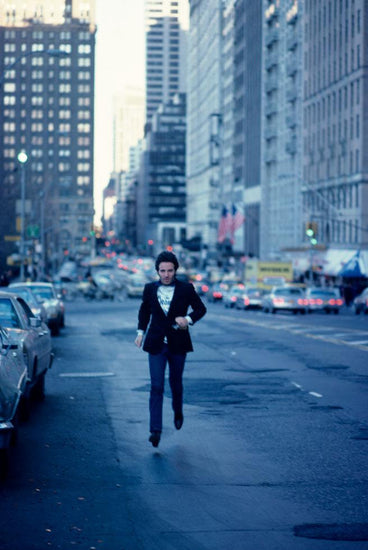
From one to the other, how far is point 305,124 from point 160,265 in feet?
299

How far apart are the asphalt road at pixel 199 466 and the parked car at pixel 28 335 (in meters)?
0.42

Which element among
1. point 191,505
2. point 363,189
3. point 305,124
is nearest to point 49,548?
point 191,505

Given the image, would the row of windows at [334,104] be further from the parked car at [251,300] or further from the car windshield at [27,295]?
the car windshield at [27,295]

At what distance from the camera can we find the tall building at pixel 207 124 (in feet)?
539

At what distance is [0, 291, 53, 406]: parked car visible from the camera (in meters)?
13.9

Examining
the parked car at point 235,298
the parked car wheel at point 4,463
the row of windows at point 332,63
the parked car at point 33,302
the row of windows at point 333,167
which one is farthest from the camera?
the row of windows at point 332,63

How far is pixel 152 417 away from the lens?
36.0ft

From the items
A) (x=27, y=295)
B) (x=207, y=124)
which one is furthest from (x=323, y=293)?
(x=207, y=124)

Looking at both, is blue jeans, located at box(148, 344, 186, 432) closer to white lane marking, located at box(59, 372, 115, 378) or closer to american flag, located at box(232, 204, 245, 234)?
white lane marking, located at box(59, 372, 115, 378)

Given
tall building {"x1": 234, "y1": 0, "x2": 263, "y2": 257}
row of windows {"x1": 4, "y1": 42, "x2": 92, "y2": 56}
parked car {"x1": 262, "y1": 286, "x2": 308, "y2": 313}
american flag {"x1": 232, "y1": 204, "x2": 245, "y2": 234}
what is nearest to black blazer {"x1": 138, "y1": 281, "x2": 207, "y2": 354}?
parked car {"x1": 262, "y1": 286, "x2": 308, "y2": 313}

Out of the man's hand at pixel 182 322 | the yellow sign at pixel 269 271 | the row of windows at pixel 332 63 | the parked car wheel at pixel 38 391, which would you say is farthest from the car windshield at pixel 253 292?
the man's hand at pixel 182 322

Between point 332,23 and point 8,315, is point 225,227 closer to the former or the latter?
point 332,23

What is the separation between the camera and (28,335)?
14.3m

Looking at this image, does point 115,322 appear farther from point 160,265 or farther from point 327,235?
point 327,235
